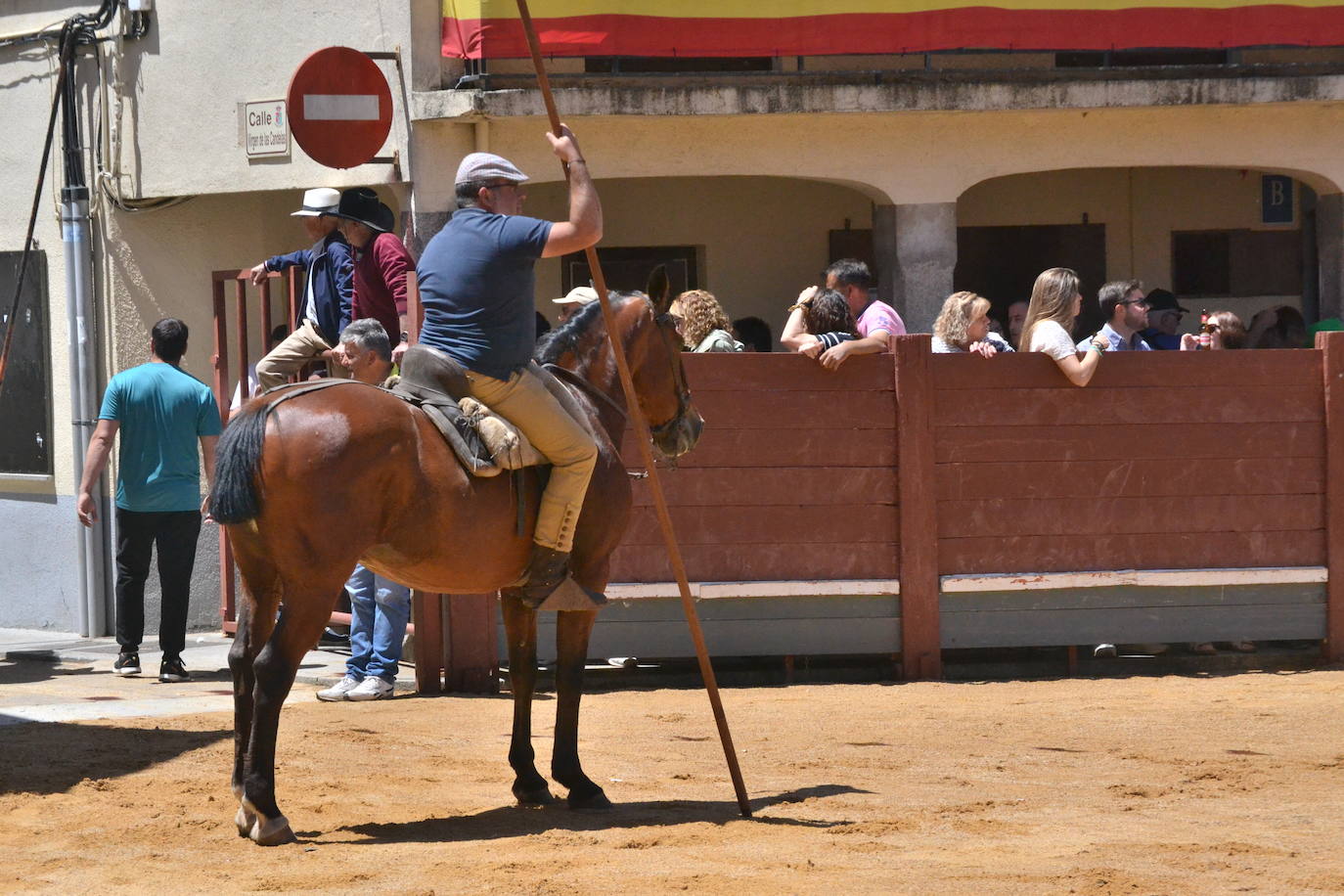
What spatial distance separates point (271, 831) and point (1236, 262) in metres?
10.6

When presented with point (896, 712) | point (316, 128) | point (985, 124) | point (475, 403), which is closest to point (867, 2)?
point (985, 124)

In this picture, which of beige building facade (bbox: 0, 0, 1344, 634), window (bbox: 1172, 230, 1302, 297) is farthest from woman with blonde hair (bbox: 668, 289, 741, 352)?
window (bbox: 1172, 230, 1302, 297)

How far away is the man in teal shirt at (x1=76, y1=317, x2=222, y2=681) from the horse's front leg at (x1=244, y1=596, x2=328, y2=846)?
168 inches

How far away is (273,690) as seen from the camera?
20.6ft

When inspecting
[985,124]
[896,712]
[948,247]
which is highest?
[985,124]

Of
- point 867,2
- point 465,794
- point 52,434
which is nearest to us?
point 465,794

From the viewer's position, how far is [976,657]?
10.5m

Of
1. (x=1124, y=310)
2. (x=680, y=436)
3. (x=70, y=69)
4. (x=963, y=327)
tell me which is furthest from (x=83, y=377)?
(x=1124, y=310)

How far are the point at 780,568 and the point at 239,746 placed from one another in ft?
13.8

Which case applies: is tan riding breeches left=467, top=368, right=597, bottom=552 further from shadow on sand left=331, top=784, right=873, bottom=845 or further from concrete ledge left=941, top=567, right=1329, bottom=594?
concrete ledge left=941, top=567, right=1329, bottom=594

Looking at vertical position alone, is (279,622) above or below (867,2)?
below

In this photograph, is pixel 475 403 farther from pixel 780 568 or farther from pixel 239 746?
pixel 780 568

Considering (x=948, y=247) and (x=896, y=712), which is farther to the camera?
(x=948, y=247)

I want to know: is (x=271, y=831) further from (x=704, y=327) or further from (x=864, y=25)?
(x=864, y=25)
